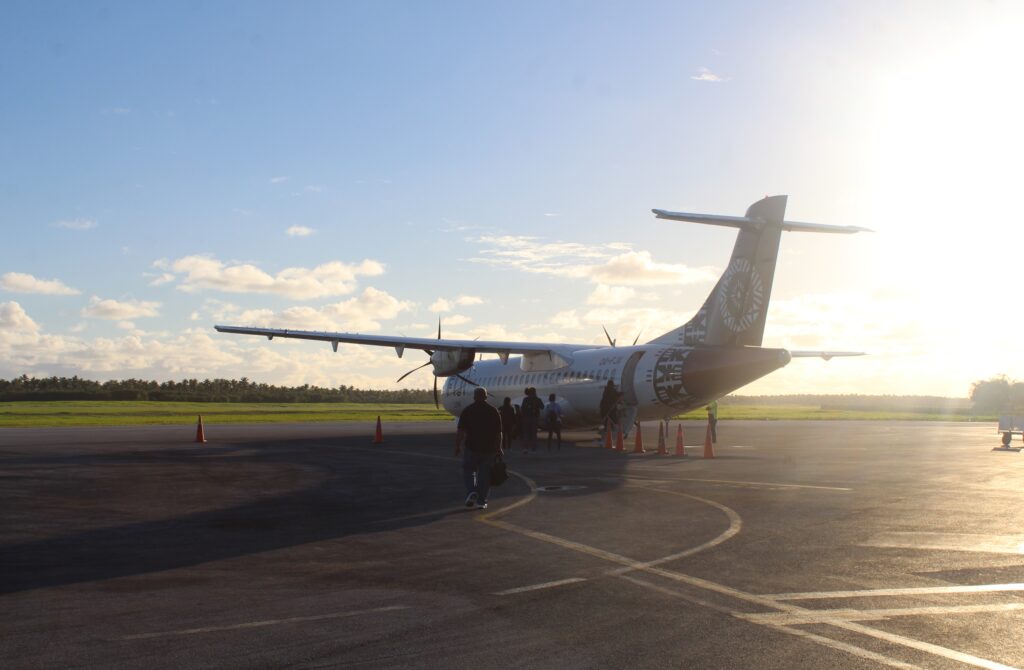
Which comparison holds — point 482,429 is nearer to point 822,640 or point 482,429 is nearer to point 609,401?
point 822,640

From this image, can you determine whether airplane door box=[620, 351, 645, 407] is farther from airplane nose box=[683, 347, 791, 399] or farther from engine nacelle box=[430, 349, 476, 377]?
engine nacelle box=[430, 349, 476, 377]

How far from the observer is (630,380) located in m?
30.4

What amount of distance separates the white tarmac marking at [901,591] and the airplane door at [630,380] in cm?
2237

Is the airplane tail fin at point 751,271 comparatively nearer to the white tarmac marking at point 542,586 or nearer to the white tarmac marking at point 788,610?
the white tarmac marking at point 788,610

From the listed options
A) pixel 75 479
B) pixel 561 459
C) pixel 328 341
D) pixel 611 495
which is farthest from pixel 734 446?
pixel 75 479

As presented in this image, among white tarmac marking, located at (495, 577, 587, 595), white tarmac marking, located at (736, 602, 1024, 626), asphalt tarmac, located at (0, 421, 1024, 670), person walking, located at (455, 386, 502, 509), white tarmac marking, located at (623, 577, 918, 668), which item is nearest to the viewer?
white tarmac marking, located at (623, 577, 918, 668)

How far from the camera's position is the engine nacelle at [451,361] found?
127ft

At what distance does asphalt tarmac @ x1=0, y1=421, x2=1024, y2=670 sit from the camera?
611 cm

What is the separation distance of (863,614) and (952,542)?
13.6ft

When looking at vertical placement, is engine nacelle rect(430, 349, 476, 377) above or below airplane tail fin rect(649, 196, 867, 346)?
below

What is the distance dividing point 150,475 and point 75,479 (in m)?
1.54

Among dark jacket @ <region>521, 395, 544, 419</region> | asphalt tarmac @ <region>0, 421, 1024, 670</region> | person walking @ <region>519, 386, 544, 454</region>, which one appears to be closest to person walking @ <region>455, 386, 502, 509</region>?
asphalt tarmac @ <region>0, 421, 1024, 670</region>

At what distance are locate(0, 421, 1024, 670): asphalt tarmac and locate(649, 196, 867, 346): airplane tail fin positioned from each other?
9598 mm

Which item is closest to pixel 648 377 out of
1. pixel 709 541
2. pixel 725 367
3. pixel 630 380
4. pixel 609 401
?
pixel 630 380
